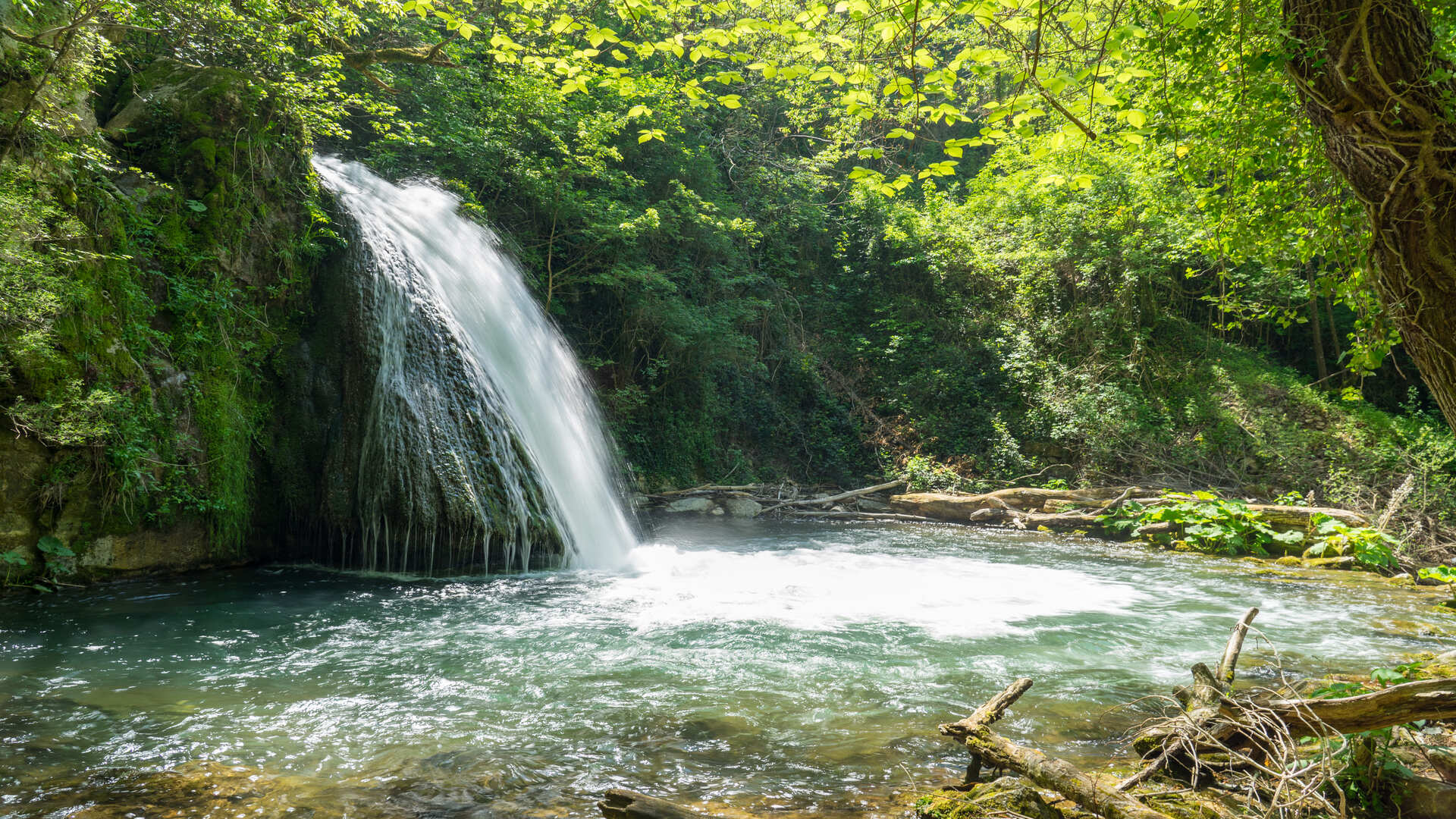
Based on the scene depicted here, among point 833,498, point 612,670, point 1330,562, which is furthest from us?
point 833,498

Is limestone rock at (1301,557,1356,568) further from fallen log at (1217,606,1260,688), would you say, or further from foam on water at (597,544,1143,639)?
fallen log at (1217,606,1260,688)

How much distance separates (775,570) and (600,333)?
781 cm

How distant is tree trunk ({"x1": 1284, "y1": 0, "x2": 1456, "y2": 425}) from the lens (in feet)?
8.34

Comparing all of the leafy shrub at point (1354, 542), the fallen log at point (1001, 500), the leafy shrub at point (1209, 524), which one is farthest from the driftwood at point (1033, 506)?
the leafy shrub at point (1354, 542)

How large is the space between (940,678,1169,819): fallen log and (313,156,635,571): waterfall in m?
6.12

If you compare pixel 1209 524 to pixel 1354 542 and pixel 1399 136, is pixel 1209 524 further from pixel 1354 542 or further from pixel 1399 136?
pixel 1399 136

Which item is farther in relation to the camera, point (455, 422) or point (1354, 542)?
point (1354, 542)

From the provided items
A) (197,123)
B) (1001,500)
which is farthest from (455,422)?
(1001,500)

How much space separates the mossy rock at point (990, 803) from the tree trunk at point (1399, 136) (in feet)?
6.87

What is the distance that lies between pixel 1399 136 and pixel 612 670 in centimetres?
462

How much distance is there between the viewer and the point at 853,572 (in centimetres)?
862

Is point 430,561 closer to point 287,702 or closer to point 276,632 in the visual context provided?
point 276,632

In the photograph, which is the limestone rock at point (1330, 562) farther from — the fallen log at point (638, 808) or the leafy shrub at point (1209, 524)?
the fallen log at point (638, 808)

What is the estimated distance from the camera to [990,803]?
2.65 m
